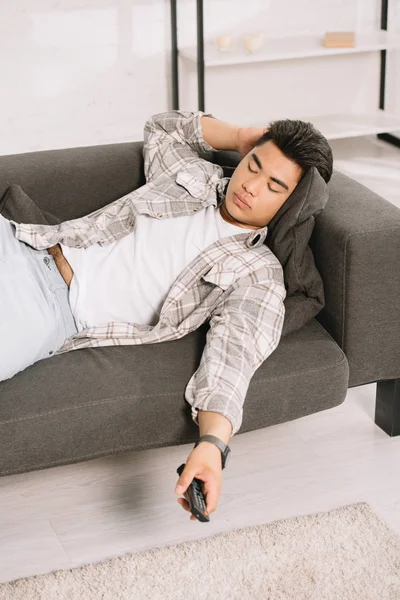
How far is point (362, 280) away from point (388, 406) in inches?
17.3

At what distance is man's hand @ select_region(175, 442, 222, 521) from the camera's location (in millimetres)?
1582

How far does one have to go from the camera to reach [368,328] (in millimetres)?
2014

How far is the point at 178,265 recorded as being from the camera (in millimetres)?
2074

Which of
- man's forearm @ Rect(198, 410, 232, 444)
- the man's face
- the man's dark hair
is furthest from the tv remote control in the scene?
the man's dark hair

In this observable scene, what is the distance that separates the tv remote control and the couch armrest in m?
0.60

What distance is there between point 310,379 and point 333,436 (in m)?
0.38

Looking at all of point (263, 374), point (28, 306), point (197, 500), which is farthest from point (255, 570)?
point (28, 306)

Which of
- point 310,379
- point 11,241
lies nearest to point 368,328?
point 310,379

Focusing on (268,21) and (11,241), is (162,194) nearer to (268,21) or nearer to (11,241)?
(11,241)

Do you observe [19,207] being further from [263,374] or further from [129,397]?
[263,374]

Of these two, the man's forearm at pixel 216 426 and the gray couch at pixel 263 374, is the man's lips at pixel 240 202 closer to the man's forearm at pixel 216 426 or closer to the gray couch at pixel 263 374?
the gray couch at pixel 263 374

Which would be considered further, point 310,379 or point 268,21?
point 268,21

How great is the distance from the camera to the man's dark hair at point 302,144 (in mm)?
2062

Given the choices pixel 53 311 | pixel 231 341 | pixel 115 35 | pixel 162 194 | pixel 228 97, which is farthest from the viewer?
pixel 228 97
